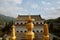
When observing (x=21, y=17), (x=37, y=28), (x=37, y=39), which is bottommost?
(x=37, y=39)

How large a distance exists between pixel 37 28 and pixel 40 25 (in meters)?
0.67

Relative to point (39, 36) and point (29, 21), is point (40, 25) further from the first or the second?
point (29, 21)

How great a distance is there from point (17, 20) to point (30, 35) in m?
21.8

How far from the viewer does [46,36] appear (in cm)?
333

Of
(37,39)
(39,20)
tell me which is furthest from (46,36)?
(39,20)

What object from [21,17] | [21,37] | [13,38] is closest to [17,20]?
[21,17]

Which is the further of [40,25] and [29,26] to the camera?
[40,25]

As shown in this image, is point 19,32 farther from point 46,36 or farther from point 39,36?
point 46,36

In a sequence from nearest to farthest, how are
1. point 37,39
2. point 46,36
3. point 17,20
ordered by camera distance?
point 46,36
point 37,39
point 17,20

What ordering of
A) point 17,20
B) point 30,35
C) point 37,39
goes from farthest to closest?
point 17,20 < point 37,39 < point 30,35

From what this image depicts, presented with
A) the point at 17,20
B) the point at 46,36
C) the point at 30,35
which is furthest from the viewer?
the point at 17,20

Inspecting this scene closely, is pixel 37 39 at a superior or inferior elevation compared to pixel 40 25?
inferior

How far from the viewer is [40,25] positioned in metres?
24.2

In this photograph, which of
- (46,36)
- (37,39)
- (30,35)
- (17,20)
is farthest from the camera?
(17,20)
